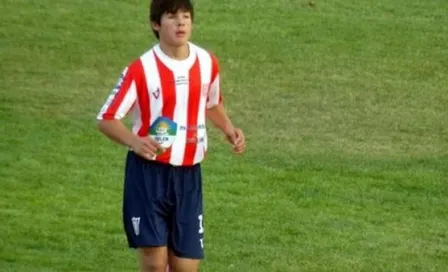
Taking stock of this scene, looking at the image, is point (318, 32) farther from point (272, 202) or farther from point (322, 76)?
point (272, 202)

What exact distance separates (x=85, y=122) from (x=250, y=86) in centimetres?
261

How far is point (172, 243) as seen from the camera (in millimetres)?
8641

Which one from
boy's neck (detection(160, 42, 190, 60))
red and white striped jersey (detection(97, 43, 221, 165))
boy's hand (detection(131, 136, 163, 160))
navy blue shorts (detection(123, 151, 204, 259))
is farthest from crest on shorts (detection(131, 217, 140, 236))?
boy's neck (detection(160, 42, 190, 60))

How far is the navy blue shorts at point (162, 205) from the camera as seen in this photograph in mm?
8500

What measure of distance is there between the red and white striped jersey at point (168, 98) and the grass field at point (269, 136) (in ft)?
6.57

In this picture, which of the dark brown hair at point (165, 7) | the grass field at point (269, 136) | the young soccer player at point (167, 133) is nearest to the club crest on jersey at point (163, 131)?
the young soccer player at point (167, 133)

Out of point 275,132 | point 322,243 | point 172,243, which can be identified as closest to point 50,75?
point 275,132

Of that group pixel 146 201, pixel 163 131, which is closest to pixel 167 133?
pixel 163 131

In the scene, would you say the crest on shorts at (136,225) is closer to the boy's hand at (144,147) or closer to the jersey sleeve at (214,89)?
the boy's hand at (144,147)

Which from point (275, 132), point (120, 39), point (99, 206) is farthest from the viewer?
point (120, 39)

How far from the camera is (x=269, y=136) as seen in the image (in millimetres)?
14672

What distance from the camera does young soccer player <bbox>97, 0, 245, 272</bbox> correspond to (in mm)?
8359

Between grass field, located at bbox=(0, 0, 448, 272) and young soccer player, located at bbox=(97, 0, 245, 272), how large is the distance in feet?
5.65

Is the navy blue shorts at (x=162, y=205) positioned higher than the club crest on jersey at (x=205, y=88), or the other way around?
the club crest on jersey at (x=205, y=88)
